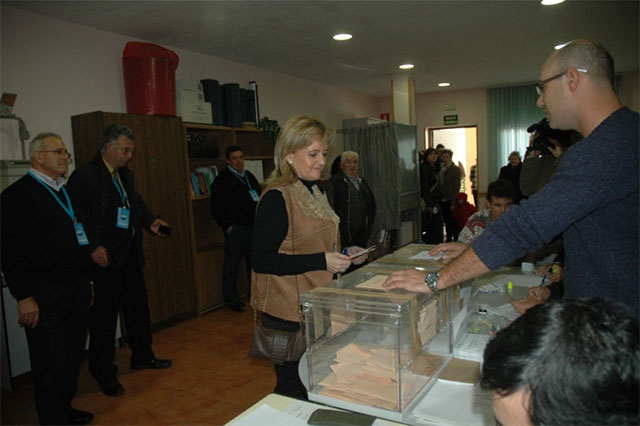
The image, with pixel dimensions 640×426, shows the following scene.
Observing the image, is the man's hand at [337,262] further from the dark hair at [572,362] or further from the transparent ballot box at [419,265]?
the dark hair at [572,362]

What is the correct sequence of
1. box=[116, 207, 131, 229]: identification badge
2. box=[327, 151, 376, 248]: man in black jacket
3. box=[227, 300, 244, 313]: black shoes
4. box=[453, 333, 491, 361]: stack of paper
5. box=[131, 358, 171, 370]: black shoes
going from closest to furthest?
box=[453, 333, 491, 361]: stack of paper, box=[116, 207, 131, 229]: identification badge, box=[131, 358, 171, 370]: black shoes, box=[227, 300, 244, 313]: black shoes, box=[327, 151, 376, 248]: man in black jacket

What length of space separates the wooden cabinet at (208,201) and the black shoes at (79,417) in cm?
190

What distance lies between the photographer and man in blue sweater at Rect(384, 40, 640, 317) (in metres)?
1.16

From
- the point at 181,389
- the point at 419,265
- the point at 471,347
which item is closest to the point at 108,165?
the point at 181,389

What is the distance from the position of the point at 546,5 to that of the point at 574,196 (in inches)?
150

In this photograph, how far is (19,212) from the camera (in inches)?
92.5

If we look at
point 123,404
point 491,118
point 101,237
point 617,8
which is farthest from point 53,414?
point 491,118

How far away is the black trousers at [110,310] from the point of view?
2.99 meters

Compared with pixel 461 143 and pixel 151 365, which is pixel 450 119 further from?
pixel 151 365

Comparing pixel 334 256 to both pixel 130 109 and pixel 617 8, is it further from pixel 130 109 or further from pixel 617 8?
pixel 617 8

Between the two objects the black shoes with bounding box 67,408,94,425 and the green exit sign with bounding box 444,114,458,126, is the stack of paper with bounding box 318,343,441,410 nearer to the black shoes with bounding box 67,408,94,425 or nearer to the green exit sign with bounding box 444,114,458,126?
the black shoes with bounding box 67,408,94,425

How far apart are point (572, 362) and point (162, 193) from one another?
4.04 m

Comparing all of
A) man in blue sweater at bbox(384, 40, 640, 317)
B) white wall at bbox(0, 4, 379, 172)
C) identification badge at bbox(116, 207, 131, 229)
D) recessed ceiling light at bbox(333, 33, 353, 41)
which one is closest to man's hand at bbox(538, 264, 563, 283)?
man in blue sweater at bbox(384, 40, 640, 317)

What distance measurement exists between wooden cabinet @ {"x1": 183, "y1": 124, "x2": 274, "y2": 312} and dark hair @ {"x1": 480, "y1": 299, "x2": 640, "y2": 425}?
4.12 meters
